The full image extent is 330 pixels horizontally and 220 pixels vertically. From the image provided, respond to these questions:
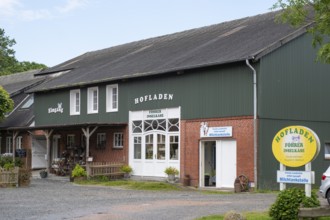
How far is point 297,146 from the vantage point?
45.1 ft

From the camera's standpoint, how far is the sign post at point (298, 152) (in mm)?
13459

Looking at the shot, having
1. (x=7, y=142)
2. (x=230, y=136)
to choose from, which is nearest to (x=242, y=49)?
(x=230, y=136)

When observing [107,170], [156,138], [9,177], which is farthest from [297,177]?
[107,170]

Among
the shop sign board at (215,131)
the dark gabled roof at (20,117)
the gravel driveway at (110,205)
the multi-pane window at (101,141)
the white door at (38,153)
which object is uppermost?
the dark gabled roof at (20,117)

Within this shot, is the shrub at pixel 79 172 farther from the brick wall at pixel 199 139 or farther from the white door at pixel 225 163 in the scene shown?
the white door at pixel 225 163

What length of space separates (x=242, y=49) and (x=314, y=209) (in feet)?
46.4

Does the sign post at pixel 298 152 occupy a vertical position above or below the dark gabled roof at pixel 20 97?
below

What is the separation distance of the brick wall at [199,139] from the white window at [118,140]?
481 centimetres

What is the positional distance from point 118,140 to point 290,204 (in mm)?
19333

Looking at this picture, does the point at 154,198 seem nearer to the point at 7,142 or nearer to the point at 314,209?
the point at 314,209

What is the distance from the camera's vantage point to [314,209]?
1246 cm

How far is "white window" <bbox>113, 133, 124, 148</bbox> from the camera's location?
3104 cm

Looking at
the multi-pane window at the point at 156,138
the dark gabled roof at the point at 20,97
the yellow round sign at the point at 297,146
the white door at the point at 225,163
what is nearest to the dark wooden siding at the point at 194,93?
the multi-pane window at the point at 156,138

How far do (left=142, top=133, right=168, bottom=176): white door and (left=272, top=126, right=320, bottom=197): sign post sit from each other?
47.7 feet
